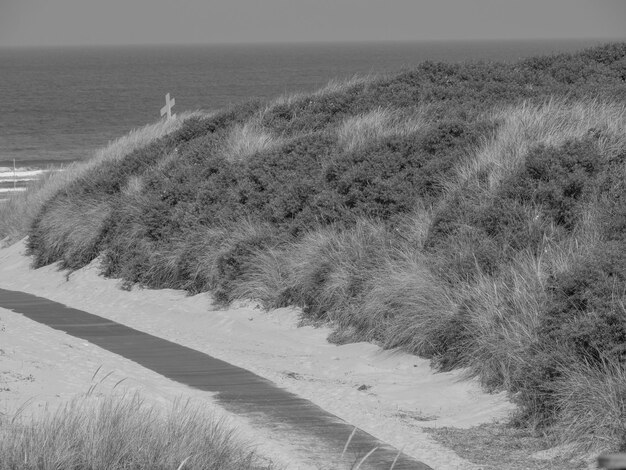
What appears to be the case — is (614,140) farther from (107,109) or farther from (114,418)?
(107,109)

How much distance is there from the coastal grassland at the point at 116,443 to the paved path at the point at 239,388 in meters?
1.18

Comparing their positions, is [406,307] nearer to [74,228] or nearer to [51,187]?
[74,228]

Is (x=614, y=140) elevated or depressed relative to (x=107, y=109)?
elevated

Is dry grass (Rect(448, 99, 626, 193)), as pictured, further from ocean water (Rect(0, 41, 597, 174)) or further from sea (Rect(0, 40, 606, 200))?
ocean water (Rect(0, 41, 597, 174))

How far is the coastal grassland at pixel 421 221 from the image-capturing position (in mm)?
7758

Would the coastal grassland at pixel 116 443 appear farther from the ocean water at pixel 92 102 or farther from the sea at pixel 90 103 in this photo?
the ocean water at pixel 92 102

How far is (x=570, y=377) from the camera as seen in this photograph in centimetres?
712

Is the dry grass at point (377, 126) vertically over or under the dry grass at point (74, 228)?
over

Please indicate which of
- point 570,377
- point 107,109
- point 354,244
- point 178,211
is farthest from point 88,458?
point 107,109

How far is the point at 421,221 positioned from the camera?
1162cm

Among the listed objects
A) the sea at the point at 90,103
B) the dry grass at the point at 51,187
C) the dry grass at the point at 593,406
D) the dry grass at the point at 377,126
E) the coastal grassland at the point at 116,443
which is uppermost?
the dry grass at the point at 377,126

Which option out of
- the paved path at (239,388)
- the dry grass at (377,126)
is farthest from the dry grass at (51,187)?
the paved path at (239,388)

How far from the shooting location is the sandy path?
7836mm

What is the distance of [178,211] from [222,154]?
2127mm
